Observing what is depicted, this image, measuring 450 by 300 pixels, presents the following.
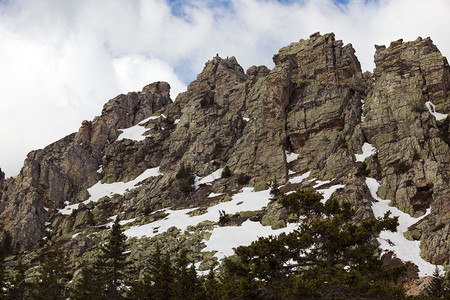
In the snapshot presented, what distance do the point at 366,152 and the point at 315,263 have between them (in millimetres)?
44059

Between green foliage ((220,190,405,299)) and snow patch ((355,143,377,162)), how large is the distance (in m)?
39.4

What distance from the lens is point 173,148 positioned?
8525 cm

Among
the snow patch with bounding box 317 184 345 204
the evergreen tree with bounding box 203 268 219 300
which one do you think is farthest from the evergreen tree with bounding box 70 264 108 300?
the snow patch with bounding box 317 184 345 204

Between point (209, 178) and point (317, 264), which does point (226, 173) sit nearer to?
point (209, 178)

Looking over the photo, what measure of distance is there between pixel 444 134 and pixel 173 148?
188 feet

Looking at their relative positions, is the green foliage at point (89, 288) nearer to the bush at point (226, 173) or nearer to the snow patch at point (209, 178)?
the snow patch at point (209, 178)

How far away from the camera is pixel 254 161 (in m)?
69.0

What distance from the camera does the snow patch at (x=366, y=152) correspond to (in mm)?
54031

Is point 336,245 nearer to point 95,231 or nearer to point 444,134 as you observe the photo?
point 444,134

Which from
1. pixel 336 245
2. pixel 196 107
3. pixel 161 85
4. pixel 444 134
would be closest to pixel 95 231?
pixel 196 107

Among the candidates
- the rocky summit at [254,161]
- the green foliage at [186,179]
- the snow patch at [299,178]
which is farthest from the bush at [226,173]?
the snow patch at [299,178]

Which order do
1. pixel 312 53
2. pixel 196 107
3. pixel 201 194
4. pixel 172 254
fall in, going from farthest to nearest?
1. pixel 196 107
2. pixel 312 53
3. pixel 201 194
4. pixel 172 254

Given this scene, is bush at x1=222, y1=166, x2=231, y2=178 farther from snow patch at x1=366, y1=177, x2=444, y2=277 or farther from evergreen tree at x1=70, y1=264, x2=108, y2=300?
evergreen tree at x1=70, y1=264, x2=108, y2=300

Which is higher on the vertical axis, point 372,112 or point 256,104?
point 256,104
